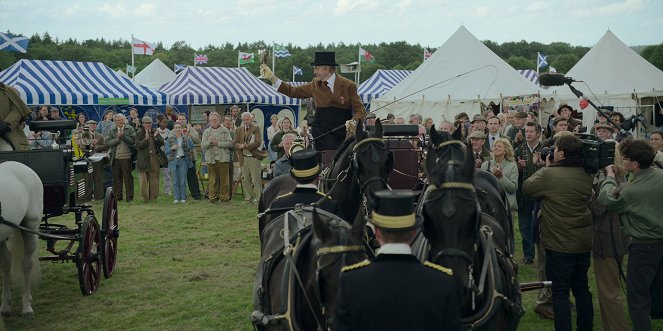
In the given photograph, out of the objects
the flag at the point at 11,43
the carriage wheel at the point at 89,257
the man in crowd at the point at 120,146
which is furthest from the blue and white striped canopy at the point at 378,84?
the carriage wheel at the point at 89,257

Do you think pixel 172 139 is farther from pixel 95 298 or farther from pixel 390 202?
pixel 390 202

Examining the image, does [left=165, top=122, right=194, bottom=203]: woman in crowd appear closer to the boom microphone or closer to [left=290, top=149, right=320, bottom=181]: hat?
[left=290, top=149, right=320, bottom=181]: hat

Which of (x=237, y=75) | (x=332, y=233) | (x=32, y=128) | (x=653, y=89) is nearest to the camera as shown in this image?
(x=332, y=233)

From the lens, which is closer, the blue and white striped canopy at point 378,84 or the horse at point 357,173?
the horse at point 357,173

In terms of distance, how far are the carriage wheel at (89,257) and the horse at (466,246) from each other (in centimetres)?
488

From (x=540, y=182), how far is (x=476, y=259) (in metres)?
2.02

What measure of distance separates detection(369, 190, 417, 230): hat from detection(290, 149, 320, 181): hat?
2.75 m

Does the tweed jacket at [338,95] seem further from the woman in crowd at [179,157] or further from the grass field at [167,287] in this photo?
the woman in crowd at [179,157]

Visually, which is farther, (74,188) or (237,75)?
(237,75)

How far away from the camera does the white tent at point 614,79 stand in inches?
813

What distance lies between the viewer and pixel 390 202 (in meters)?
2.94

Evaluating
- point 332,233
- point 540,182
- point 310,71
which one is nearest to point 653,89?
point 540,182

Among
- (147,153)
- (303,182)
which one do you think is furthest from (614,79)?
(303,182)

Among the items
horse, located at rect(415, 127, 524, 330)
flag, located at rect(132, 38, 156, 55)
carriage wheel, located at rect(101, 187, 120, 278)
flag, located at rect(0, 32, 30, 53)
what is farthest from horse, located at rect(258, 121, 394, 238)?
flag, located at rect(132, 38, 156, 55)
